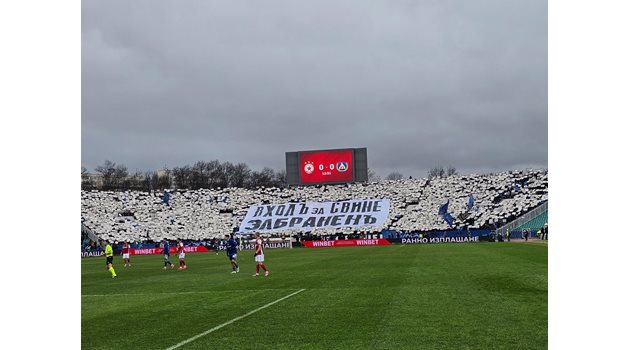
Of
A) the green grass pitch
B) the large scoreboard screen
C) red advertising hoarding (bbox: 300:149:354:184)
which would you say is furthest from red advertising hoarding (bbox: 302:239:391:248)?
the green grass pitch

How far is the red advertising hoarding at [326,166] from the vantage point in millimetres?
74938

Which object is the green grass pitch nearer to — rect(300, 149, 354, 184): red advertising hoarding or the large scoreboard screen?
the large scoreboard screen

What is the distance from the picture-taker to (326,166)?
2977 inches

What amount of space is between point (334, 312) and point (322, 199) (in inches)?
2679

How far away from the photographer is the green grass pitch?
9625 mm

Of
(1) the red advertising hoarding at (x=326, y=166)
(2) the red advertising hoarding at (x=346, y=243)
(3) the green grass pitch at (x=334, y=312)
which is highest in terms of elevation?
(1) the red advertising hoarding at (x=326, y=166)

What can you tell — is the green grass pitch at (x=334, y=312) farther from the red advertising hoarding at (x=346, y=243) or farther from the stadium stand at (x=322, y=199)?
the stadium stand at (x=322, y=199)

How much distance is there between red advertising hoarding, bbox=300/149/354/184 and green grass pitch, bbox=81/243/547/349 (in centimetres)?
5278

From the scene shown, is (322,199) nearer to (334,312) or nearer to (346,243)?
(346,243)

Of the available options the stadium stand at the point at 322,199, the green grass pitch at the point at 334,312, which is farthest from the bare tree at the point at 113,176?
the green grass pitch at the point at 334,312

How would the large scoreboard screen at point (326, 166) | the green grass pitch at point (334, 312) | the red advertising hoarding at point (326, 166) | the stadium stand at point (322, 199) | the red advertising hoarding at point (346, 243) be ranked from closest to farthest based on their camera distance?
1. the green grass pitch at point (334, 312)
2. the red advertising hoarding at point (346, 243)
3. the stadium stand at point (322, 199)
4. the large scoreboard screen at point (326, 166)
5. the red advertising hoarding at point (326, 166)
